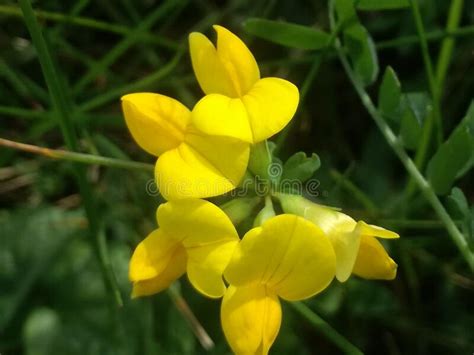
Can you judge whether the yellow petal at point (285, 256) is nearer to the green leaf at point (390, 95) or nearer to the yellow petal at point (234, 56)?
the yellow petal at point (234, 56)

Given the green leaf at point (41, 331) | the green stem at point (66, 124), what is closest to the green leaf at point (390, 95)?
the green stem at point (66, 124)

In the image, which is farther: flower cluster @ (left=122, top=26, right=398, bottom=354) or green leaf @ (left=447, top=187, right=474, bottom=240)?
green leaf @ (left=447, top=187, right=474, bottom=240)

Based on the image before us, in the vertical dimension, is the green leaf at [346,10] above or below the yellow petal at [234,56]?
below

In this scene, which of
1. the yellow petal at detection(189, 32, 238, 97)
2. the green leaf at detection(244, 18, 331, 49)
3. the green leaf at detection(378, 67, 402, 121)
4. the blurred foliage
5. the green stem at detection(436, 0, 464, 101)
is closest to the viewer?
the yellow petal at detection(189, 32, 238, 97)

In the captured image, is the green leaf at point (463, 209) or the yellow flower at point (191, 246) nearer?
the yellow flower at point (191, 246)

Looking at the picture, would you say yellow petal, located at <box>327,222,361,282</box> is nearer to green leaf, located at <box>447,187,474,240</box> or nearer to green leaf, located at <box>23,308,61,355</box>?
green leaf, located at <box>447,187,474,240</box>

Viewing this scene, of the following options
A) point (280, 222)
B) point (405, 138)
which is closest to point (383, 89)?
point (405, 138)

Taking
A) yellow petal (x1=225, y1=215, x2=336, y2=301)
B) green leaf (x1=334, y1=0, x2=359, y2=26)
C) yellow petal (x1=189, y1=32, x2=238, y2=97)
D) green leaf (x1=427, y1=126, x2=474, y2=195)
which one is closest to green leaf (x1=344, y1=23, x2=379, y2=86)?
green leaf (x1=334, y1=0, x2=359, y2=26)

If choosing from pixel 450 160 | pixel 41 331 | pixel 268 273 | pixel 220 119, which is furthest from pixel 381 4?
pixel 41 331
